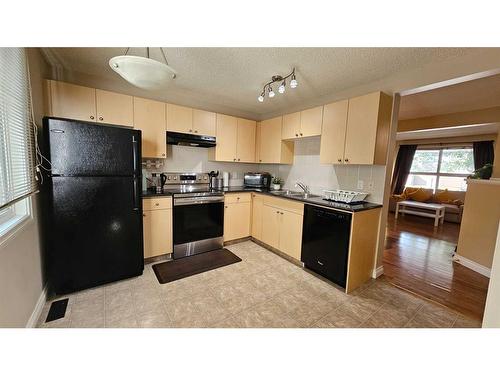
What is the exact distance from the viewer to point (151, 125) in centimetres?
268

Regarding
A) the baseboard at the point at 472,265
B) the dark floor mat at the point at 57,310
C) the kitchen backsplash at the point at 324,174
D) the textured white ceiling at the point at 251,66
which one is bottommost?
the dark floor mat at the point at 57,310

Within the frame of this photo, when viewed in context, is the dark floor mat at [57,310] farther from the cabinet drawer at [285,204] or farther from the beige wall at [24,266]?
the cabinet drawer at [285,204]

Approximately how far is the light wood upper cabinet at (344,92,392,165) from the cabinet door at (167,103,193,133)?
7.12 ft

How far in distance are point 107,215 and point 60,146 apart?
0.75 metres

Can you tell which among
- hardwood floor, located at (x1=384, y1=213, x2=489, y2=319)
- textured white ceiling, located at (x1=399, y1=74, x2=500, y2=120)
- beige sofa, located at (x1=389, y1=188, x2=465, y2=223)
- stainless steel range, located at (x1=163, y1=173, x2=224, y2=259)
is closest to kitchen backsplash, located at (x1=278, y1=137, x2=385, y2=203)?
hardwood floor, located at (x1=384, y1=213, x2=489, y2=319)

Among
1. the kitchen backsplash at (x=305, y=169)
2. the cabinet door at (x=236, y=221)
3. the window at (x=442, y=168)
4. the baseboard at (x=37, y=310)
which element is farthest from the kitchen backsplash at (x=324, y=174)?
the window at (x=442, y=168)

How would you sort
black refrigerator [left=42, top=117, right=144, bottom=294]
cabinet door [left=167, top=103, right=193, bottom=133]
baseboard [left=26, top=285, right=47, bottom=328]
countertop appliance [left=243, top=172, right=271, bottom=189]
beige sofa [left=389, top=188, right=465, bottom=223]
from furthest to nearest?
beige sofa [left=389, top=188, right=465, bottom=223], countertop appliance [left=243, top=172, right=271, bottom=189], cabinet door [left=167, top=103, right=193, bottom=133], black refrigerator [left=42, top=117, right=144, bottom=294], baseboard [left=26, top=285, right=47, bottom=328]

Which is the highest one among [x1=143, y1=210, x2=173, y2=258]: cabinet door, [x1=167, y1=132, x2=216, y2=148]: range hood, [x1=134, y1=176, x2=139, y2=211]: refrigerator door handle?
[x1=167, y1=132, x2=216, y2=148]: range hood

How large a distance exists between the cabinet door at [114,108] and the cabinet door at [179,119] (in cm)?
47

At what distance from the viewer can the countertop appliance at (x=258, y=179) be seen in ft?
12.0

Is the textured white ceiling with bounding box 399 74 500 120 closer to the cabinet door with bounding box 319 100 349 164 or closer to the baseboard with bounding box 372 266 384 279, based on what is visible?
the cabinet door with bounding box 319 100 349 164

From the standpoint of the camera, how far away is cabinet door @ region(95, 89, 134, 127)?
234 centimetres
